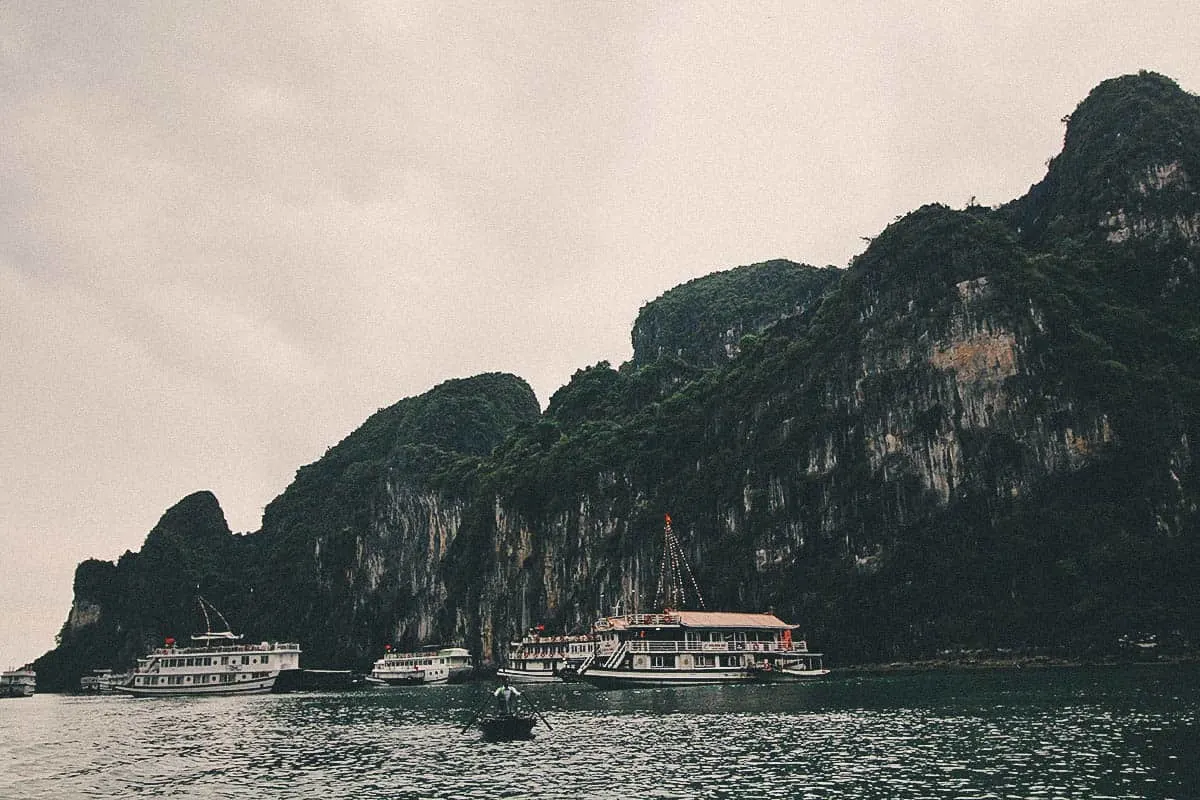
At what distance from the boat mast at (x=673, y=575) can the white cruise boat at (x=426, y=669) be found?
34127 millimetres

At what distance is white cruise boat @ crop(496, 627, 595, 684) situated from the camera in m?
115

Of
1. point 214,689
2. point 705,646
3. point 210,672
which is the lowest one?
point 214,689

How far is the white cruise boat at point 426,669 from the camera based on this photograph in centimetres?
13575

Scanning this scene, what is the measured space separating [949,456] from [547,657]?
59045mm

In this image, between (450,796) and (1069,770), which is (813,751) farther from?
(450,796)

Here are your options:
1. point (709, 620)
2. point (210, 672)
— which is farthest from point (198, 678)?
point (709, 620)

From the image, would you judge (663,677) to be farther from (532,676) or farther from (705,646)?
(532,676)

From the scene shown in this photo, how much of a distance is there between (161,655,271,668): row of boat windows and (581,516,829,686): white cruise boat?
45.4m

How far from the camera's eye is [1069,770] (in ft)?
94.0

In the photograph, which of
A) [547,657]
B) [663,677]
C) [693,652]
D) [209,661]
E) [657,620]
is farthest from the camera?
[547,657]

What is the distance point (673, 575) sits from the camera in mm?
131375

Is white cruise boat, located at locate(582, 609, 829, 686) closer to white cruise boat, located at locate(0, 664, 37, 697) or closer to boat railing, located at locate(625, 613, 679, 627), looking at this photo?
boat railing, located at locate(625, 613, 679, 627)

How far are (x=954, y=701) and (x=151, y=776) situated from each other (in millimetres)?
43966

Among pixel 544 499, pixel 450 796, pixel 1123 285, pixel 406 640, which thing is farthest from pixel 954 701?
pixel 406 640
